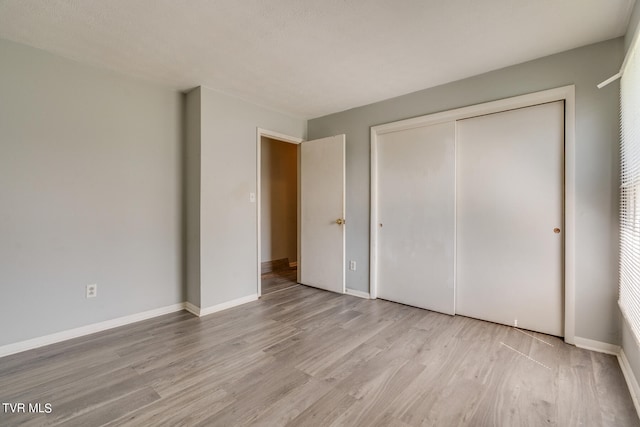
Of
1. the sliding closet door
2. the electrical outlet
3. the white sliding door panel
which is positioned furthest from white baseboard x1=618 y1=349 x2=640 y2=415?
the electrical outlet

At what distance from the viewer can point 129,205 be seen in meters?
2.72

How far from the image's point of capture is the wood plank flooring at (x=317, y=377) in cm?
152

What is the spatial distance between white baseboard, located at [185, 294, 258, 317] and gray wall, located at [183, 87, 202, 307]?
6 cm

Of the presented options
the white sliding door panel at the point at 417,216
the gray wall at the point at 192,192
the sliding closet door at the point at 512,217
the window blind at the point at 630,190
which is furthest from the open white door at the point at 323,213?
the window blind at the point at 630,190

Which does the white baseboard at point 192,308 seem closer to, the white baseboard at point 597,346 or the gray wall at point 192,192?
the gray wall at point 192,192

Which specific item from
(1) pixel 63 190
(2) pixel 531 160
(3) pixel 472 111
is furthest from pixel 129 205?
(2) pixel 531 160

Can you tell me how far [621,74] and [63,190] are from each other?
4225 millimetres

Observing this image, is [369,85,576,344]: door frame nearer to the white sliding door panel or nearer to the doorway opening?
the white sliding door panel

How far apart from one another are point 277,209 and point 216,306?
2.41 m

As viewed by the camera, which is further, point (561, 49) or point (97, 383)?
point (561, 49)

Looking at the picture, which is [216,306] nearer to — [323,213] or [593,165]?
[323,213]

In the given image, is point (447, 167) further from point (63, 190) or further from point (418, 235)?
point (63, 190)

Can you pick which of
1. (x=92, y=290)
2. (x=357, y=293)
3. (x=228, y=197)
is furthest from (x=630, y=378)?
(x=92, y=290)

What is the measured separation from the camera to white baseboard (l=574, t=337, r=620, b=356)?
6.85 feet
